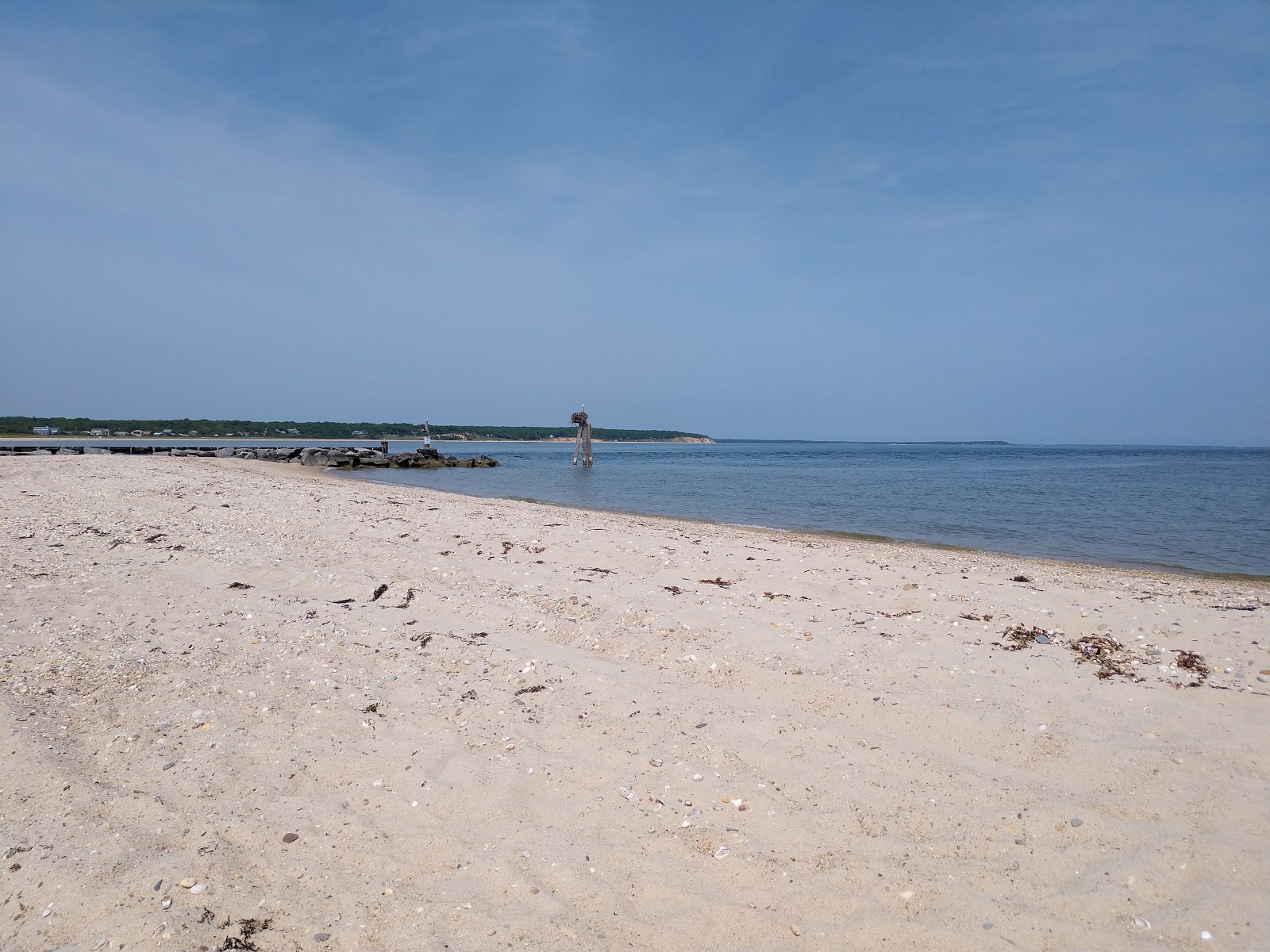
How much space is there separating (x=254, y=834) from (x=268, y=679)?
1884mm

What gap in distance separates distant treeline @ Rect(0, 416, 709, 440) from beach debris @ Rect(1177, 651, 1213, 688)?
92176 millimetres

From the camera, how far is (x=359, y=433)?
120 metres

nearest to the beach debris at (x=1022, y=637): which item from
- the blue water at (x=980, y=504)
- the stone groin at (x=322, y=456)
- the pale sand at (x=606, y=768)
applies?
the pale sand at (x=606, y=768)

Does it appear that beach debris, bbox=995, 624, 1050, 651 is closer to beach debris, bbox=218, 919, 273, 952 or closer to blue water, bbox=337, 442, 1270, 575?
beach debris, bbox=218, 919, 273, 952

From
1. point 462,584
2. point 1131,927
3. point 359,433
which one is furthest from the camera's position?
point 359,433

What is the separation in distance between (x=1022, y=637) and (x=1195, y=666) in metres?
1.29

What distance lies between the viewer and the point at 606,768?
4090 millimetres

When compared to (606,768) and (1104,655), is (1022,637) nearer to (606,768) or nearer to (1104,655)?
(1104,655)

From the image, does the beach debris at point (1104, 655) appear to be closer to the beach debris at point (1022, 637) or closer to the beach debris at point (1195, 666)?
the beach debris at point (1022, 637)

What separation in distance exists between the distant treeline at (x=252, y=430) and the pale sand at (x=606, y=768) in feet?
285

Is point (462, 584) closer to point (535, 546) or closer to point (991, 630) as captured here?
point (535, 546)

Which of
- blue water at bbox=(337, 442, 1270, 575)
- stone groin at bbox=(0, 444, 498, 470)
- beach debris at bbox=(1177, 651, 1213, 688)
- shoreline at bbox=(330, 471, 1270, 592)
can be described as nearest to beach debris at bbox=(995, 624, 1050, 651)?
beach debris at bbox=(1177, 651, 1213, 688)

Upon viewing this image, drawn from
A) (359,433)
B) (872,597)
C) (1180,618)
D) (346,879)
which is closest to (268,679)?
(346,879)

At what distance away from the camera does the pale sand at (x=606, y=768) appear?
9.80 ft
